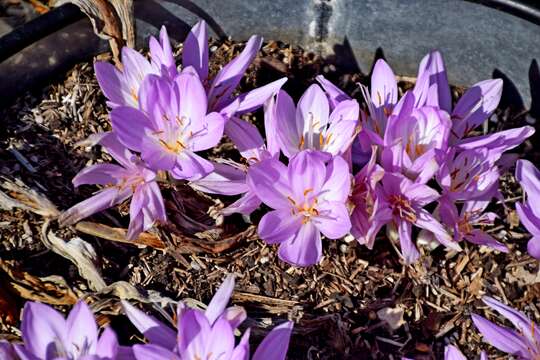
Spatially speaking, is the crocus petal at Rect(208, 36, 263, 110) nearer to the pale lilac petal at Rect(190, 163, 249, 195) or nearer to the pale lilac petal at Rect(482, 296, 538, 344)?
the pale lilac petal at Rect(190, 163, 249, 195)

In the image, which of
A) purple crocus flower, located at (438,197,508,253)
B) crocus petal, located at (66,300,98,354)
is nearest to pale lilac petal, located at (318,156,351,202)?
purple crocus flower, located at (438,197,508,253)

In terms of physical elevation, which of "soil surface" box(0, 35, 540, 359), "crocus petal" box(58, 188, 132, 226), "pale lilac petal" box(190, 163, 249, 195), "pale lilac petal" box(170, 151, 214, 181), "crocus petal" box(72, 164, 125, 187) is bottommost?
"soil surface" box(0, 35, 540, 359)

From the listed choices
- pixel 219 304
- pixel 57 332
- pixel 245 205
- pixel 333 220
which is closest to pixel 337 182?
pixel 333 220

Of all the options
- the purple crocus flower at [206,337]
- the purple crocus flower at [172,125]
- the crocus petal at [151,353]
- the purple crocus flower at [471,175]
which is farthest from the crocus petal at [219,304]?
the purple crocus flower at [471,175]

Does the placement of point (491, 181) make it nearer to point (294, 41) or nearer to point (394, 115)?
point (394, 115)

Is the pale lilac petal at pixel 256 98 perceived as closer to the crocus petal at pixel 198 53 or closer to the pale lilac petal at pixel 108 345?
the crocus petal at pixel 198 53

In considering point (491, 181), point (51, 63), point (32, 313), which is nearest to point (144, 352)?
point (32, 313)
